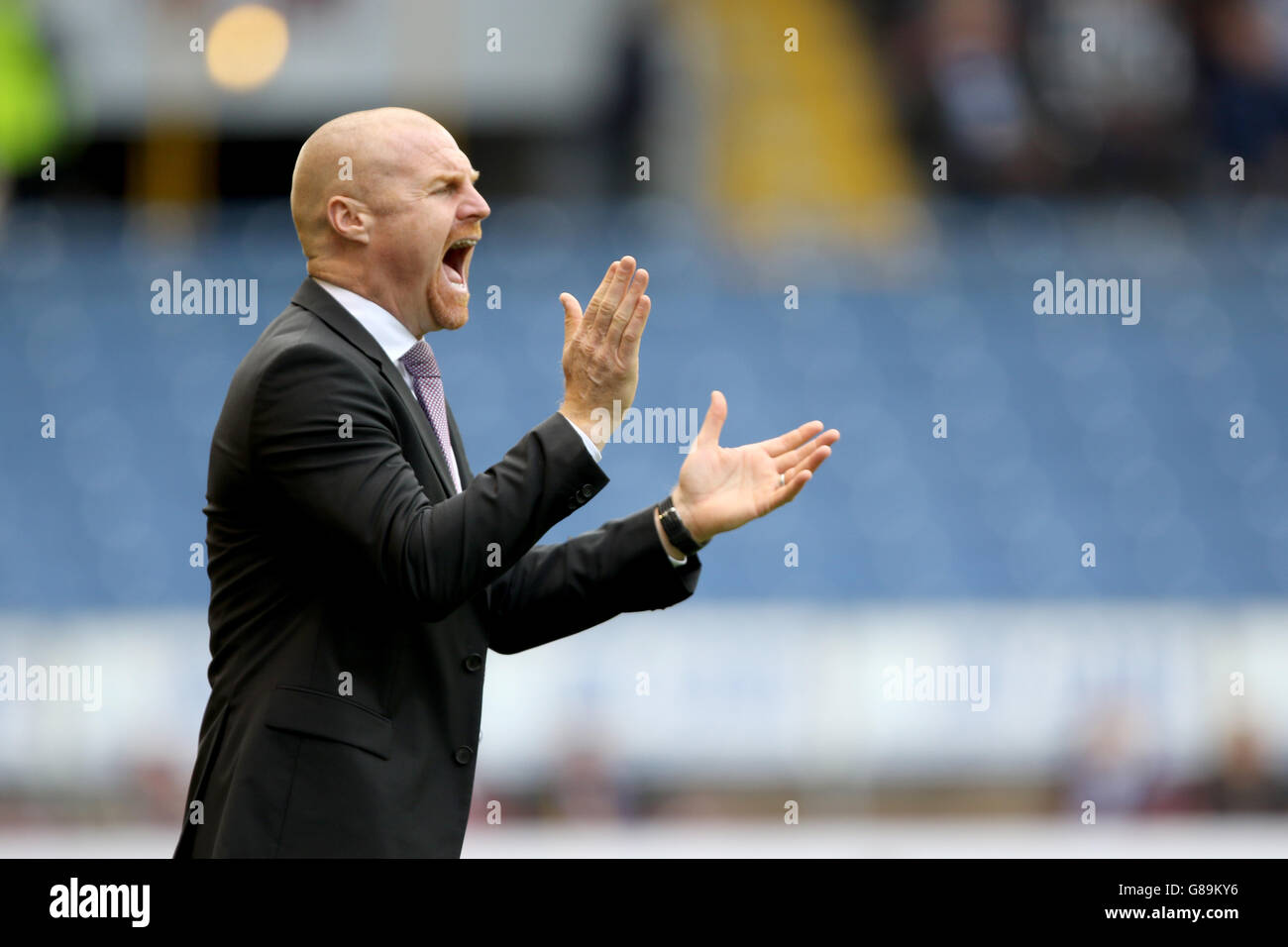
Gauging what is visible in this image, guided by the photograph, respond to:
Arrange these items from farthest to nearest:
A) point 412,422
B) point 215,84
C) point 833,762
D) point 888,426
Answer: point 215,84 → point 888,426 → point 833,762 → point 412,422

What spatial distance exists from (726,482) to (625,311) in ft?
1.04

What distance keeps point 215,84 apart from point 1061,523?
6.04m

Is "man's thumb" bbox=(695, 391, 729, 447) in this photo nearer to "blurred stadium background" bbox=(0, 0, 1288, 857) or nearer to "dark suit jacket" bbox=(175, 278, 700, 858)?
"dark suit jacket" bbox=(175, 278, 700, 858)

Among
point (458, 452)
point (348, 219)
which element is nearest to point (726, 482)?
point (458, 452)

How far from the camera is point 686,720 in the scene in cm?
788

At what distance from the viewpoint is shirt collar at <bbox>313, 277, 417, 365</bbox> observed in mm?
2582

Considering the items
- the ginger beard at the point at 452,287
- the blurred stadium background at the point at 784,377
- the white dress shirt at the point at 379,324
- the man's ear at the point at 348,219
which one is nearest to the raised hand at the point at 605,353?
the white dress shirt at the point at 379,324

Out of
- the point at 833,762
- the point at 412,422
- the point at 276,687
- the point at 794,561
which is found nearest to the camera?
the point at 276,687

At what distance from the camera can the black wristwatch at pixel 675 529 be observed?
2.60 meters

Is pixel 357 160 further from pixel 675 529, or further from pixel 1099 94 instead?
pixel 1099 94

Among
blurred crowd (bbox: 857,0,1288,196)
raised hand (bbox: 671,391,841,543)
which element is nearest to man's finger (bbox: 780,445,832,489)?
raised hand (bbox: 671,391,841,543)

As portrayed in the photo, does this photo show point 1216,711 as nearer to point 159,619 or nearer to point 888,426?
point 888,426

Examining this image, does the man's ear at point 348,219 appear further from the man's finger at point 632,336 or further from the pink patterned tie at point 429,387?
the man's finger at point 632,336
